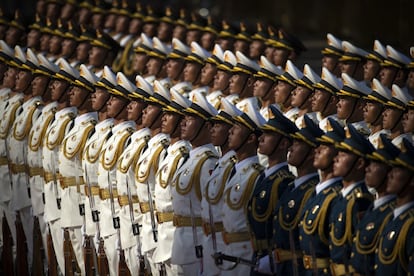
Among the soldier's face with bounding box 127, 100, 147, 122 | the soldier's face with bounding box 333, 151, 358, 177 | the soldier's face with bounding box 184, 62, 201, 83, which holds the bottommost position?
the soldier's face with bounding box 333, 151, 358, 177

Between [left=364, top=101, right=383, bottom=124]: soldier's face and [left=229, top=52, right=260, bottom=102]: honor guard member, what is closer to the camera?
[left=364, top=101, right=383, bottom=124]: soldier's face

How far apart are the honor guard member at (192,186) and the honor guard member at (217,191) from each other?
0.18 m

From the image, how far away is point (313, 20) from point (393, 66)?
2116cm

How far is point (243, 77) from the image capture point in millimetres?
21141

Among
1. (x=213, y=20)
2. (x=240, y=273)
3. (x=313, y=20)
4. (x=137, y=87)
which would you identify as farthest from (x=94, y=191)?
(x=313, y=20)

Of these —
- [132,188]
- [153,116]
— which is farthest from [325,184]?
[132,188]

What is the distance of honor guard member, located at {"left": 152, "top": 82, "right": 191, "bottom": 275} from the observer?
18000 mm

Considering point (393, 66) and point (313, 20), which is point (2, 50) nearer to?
point (393, 66)

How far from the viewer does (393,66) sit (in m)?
20.0

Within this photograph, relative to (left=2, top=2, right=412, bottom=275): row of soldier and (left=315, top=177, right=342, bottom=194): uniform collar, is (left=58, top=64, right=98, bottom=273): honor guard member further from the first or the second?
(left=315, top=177, right=342, bottom=194): uniform collar

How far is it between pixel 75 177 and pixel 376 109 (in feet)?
12.9

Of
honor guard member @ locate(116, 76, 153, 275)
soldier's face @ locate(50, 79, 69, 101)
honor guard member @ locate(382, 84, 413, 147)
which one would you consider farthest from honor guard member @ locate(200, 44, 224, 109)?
honor guard member @ locate(382, 84, 413, 147)

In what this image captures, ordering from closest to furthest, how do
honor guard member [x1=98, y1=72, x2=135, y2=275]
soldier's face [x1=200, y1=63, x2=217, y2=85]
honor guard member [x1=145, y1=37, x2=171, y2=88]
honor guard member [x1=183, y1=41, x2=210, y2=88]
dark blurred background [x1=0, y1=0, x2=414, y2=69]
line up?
honor guard member [x1=98, y1=72, x2=135, y2=275] → soldier's face [x1=200, y1=63, x2=217, y2=85] → honor guard member [x1=183, y1=41, x2=210, y2=88] → honor guard member [x1=145, y1=37, x2=171, y2=88] → dark blurred background [x1=0, y1=0, x2=414, y2=69]

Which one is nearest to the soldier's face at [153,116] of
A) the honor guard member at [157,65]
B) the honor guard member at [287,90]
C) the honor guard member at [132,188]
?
the honor guard member at [132,188]
